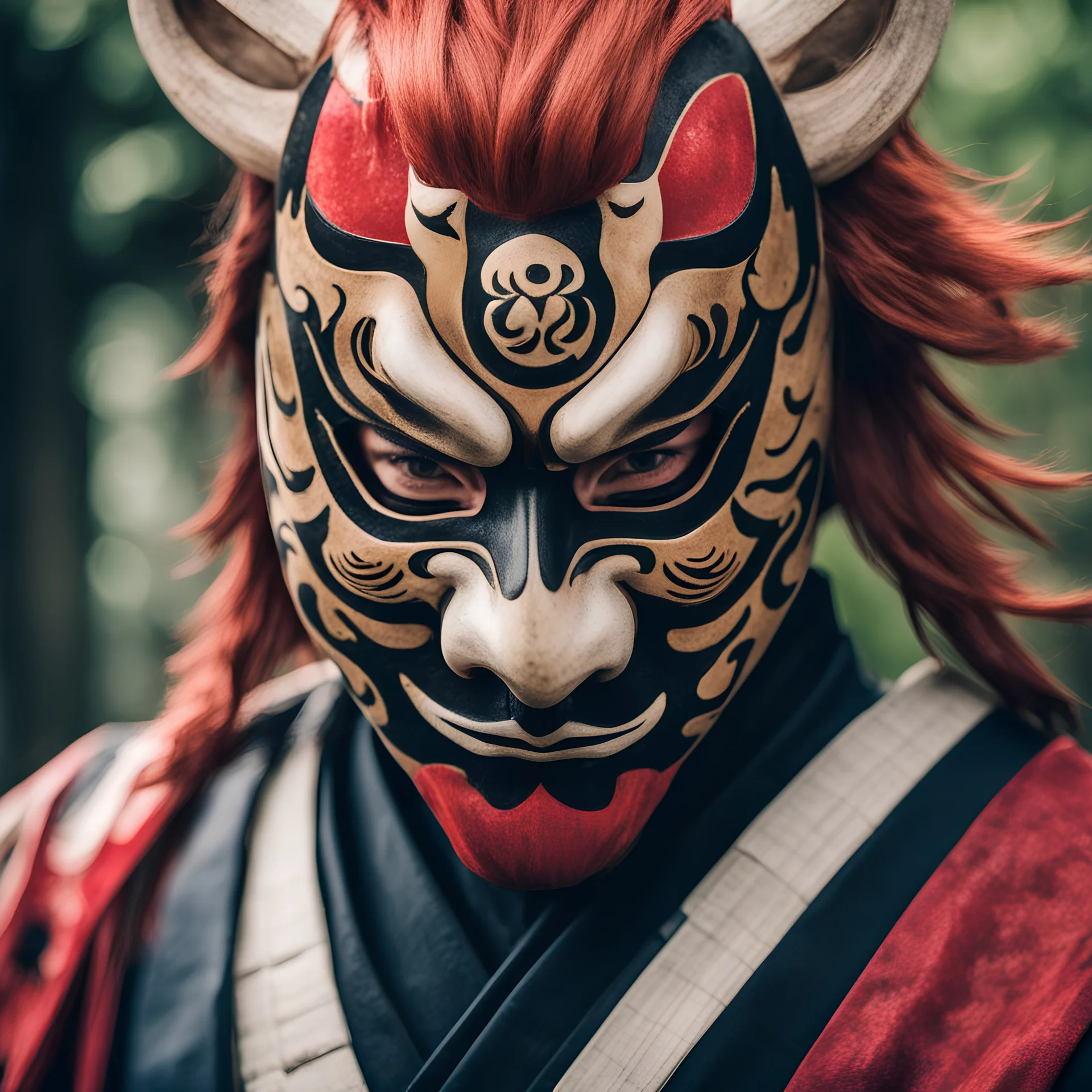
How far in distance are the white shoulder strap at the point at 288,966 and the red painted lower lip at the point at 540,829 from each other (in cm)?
24

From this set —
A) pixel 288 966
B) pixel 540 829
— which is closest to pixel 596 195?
pixel 540 829

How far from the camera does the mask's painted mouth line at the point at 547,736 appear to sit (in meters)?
0.97

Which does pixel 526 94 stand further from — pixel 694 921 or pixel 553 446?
pixel 694 921

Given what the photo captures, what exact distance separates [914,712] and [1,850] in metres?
1.16

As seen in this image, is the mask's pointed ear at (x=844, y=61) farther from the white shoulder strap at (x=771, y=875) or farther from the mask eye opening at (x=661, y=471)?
the white shoulder strap at (x=771, y=875)

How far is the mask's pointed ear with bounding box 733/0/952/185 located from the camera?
0.99 metres

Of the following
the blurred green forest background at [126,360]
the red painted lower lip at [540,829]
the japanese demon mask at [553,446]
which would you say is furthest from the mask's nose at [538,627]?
the blurred green forest background at [126,360]

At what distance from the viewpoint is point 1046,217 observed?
252cm

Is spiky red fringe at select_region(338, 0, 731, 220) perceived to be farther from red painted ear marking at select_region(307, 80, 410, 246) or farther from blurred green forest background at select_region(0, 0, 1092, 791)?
blurred green forest background at select_region(0, 0, 1092, 791)

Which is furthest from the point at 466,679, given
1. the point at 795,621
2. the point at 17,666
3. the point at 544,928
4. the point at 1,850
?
the point at 17,666

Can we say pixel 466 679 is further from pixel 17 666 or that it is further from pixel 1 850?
pixel 17 666

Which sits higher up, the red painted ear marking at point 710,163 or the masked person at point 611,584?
the red painted ear marking at point 710,163

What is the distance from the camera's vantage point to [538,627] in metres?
0.92

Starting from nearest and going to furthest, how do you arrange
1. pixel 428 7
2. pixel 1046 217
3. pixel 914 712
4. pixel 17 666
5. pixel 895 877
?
pixel 428 7, pixel 895 877, pixel 914 712, pixel 1046 217, pixel 17 666
